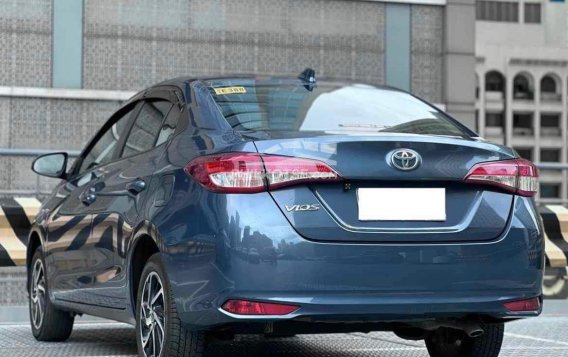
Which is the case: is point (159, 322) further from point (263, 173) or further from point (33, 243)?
point (33, 243)

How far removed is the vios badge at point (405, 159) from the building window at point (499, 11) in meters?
114

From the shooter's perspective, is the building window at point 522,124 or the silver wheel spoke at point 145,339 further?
the building window at point 522,124

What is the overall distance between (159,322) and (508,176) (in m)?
1.73

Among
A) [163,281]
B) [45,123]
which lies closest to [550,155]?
[45,123]

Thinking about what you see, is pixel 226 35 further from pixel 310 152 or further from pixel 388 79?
pixel 310 152

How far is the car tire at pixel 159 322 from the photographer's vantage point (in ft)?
17.7

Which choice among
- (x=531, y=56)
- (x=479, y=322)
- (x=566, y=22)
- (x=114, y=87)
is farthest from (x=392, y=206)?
(x=566, y=22)

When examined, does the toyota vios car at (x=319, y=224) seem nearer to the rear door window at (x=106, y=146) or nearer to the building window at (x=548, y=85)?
the rear door window at (x=106, y=146)

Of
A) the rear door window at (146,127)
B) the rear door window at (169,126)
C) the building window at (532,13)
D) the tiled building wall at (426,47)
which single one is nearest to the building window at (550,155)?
the building window at (532,13)

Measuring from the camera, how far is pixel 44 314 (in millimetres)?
7727

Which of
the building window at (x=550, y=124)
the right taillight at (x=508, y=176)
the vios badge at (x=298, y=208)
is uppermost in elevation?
the building window at (x=550, y=124)

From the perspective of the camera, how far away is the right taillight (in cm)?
531

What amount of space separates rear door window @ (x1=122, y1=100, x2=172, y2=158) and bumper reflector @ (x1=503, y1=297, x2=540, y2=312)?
199cm

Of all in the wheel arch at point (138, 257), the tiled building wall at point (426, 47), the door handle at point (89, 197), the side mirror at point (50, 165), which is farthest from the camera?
the tiled building wall at point (426, 47)
